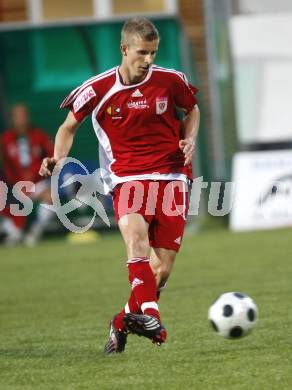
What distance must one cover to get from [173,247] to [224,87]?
11327mm

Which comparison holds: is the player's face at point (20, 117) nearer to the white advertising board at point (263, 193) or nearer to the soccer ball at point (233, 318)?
the white advertising board at point (263, 193)

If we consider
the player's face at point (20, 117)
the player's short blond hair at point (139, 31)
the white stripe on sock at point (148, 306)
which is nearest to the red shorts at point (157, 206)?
the white stripe on sock at point (148, 306)

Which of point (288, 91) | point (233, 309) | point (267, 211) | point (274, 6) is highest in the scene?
point (233, 309)

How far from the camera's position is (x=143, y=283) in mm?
6914

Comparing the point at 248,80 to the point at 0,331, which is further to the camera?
the point at 248,80

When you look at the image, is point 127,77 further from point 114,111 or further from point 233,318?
point 233,318

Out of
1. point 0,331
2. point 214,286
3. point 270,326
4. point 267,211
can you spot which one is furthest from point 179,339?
point 267,211

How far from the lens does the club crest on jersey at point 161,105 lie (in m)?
7.17

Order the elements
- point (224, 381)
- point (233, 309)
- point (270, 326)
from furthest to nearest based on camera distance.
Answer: point (270, 326) → point (233, 309) → point (224, 381)

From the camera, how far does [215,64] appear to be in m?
18.1

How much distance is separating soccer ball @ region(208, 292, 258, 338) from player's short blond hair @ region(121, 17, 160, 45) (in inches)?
64.0

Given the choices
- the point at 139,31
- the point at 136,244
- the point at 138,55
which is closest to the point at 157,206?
the point at 136,244

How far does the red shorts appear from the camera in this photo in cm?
712

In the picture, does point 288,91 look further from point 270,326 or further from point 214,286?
point 270,326
